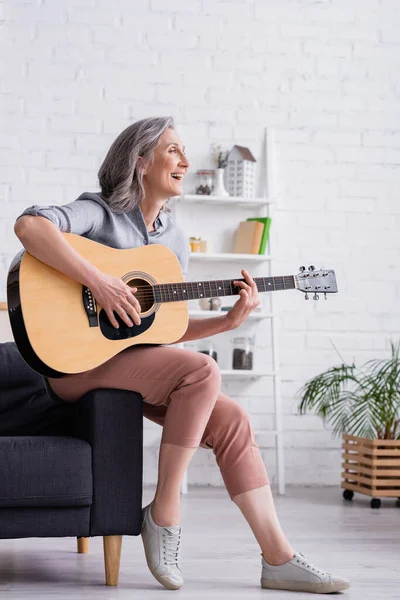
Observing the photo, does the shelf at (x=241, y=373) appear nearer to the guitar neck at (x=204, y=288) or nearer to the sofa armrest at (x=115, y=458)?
the guitar neck at (x=204, y=288)

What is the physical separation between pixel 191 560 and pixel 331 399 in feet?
6.34

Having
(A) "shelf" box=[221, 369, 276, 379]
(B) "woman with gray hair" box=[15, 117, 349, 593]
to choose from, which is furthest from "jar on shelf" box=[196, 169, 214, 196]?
(B) "woman with gray hair" box=[15, 117, 349, 593]

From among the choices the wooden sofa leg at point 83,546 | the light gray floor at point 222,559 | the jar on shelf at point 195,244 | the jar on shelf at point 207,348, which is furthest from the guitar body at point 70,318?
the jar on shelf at point 195,244

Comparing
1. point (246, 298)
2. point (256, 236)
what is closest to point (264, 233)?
point (256, 236)

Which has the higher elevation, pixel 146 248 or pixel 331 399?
pixel 146 248

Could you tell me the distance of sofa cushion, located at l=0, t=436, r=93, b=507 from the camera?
6.70ft

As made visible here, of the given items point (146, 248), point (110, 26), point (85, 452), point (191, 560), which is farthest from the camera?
Result: point (110, 26)

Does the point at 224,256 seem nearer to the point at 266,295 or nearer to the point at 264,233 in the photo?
→ the point at 264,233

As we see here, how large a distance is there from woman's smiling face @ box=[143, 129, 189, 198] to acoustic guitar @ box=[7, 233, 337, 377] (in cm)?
20

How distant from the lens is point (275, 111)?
4.68m

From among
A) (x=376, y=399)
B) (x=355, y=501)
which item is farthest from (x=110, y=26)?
(x=355, y=501)

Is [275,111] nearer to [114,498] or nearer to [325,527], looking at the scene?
[325,527]

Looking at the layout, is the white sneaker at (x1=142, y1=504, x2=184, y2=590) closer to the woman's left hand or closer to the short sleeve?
the woman's left hand

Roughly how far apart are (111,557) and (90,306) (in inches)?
25.1
